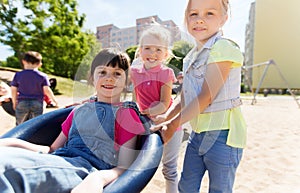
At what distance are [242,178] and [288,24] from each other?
34.7m

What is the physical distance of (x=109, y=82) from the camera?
1.36 m

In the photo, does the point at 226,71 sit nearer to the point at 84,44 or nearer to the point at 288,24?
the point at 84,44

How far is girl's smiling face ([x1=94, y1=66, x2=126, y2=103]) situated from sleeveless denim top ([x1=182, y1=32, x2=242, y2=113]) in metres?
0.33

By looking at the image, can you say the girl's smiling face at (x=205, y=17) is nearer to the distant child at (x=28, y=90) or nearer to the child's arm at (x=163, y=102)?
the child's arm at (x=163, y=102)

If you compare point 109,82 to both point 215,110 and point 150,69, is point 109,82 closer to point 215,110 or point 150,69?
point 150,69

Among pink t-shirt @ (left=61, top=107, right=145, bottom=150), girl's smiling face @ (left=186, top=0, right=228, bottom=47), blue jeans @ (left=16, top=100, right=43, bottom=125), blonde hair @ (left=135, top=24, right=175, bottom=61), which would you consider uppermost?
girl's smiling face @ (left=186, top=0, right=228, bottom=47)

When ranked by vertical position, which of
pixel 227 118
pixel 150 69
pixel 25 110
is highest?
pixel 150 69

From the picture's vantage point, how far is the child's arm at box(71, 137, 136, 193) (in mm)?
1051

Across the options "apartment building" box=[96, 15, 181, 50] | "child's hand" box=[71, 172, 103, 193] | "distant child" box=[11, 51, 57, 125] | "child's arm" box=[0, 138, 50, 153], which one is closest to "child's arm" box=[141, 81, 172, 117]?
"apartment building" box=[96, 15, 181, 50]

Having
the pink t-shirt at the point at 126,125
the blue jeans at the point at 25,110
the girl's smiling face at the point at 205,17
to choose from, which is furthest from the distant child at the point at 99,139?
the blue jeans at the point at 25,110

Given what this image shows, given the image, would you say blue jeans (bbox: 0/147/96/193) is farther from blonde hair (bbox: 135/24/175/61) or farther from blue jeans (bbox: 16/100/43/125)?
blue jeans (bbox: 16/100/43/125)

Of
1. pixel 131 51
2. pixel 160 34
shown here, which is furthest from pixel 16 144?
pixel 160 34

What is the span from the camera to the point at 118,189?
3.57 ft

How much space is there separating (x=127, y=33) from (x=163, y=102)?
42 cm
